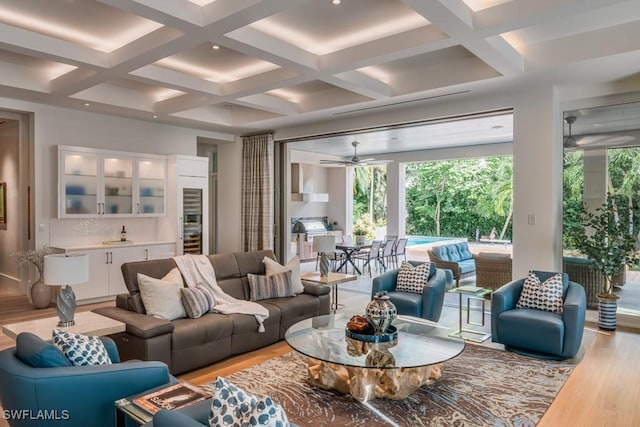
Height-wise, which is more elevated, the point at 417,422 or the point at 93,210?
the point at 93,210

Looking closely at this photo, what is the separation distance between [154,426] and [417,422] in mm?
1872

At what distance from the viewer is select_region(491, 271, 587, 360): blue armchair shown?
3.86 m

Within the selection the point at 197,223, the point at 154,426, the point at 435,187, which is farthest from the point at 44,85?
the point at 435,187

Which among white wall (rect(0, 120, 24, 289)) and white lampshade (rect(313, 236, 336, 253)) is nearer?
white lampshade (rect(313, 236, 336, 253))

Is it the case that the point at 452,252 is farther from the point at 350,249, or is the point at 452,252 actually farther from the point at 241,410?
the point at 241,410

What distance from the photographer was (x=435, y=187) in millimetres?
14328

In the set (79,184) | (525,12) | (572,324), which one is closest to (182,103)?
(79,184)

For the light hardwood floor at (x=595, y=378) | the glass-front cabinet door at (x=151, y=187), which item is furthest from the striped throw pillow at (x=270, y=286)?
the glass-front cabinet door at (x=151, y=187)

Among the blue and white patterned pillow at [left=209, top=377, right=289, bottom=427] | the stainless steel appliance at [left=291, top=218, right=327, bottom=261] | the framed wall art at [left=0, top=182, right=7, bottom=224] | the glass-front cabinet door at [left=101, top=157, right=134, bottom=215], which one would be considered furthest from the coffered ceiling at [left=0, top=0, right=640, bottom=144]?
the stainless steel appliance at [left=291, top=218, right=327, bottom=261]

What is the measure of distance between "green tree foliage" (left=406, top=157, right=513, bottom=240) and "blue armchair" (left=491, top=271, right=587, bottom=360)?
367 inches

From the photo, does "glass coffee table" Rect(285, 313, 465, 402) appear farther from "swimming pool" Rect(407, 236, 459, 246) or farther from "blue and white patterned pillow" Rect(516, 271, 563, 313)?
"swimming pool" Rect(407, 236, 459, 246)

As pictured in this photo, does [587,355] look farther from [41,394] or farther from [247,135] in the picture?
[247,135]

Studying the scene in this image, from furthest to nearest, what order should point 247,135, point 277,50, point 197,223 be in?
point 247,135 < point 197,223 < point 277,50

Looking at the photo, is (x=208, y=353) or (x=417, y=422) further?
(x=208, y=353)
